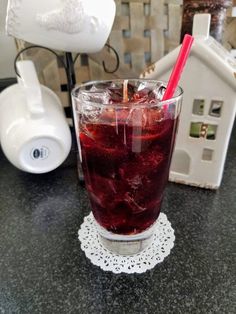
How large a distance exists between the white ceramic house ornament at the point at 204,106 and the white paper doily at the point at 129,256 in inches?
6.4

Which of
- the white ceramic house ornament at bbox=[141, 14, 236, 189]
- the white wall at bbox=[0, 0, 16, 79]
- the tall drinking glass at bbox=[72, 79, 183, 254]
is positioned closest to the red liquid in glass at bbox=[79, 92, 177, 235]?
the tall drinking glass at bbox=[72, 79, 183, 254]

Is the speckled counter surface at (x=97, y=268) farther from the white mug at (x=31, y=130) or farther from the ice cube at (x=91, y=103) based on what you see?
the ice cube at (x=91, y=103)

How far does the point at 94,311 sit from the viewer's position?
357mm

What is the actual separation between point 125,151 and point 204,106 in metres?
0.26

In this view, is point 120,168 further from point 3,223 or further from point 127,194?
point 3,223

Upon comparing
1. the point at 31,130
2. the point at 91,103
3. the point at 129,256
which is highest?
the point at 91,103

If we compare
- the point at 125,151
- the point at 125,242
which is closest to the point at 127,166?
the point at 125,151

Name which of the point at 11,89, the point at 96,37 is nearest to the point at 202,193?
the point at 96,37

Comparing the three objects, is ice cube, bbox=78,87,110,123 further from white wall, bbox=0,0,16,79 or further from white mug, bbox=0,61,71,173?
white wall, bbox=0,0,16,79

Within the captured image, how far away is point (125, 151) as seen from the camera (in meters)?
0.38

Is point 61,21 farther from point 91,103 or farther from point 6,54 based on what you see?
point 6,54

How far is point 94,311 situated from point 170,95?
31 centimetres

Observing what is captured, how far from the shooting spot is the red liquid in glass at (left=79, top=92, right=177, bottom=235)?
0.37 m

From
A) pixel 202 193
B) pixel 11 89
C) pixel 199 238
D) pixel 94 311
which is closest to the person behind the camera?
pixel 94 311
